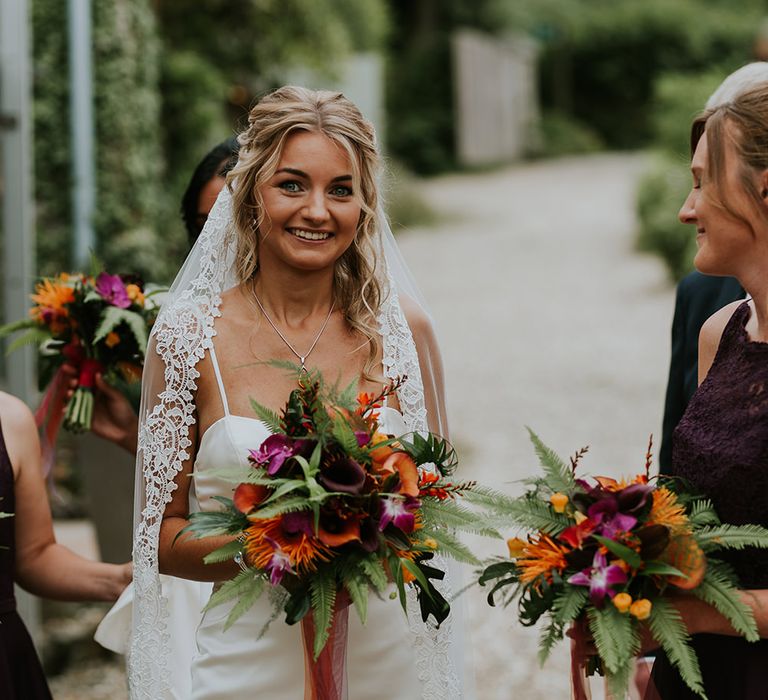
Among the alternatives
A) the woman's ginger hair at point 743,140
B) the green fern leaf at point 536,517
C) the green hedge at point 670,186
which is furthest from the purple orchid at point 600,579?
the green hedge at point 670,186

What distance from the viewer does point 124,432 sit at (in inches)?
151

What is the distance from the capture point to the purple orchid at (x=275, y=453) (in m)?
2.34

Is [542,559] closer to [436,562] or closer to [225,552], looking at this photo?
[225,552]

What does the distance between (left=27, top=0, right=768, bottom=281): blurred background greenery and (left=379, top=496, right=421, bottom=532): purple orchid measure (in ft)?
4.09

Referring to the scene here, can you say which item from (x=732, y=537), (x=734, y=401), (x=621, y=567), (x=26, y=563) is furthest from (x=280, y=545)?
(x=26, y=563)

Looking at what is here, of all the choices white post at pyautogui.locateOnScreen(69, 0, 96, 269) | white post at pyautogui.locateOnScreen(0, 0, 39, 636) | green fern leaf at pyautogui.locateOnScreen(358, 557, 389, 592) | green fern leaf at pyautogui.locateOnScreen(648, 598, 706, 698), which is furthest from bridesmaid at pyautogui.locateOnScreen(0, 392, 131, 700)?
white post at pyautogui.locateOnScreen(69, 0, 96, 269)

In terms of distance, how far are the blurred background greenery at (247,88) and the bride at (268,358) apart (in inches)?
17.6

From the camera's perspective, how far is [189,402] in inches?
114

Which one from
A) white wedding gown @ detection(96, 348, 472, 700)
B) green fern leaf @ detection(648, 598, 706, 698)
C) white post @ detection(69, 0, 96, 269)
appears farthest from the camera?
white post @ detection(69, 0, 96, 269)

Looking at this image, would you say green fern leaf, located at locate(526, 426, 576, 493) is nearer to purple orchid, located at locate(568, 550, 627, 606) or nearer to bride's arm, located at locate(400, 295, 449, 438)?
purple orchid, located at locate(568, 550, 627, 606)

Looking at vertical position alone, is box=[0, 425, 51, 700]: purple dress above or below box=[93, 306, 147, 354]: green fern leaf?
below

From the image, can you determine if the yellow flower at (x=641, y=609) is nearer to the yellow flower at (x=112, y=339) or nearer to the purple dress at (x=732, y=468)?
the purple dress at (x=732, y=468)

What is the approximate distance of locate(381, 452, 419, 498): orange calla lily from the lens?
92.8 inches

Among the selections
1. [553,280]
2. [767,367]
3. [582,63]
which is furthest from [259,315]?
[582,63]
